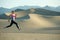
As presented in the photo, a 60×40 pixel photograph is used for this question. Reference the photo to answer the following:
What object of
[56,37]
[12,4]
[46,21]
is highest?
[12,4]

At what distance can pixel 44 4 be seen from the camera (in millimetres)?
3855

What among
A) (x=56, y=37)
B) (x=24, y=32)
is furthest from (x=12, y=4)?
(x=56, y=37)

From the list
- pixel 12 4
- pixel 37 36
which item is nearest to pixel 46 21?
pixel 37 36

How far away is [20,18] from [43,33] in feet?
1.62

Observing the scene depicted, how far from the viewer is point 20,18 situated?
12.7 feet

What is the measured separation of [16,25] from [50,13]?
2.12ft

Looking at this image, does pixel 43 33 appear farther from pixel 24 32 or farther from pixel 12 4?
pixel 12 4

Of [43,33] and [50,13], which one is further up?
[50,13]

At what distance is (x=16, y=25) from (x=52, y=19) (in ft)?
2.15

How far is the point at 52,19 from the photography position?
3.83 metres

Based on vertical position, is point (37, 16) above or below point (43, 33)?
above

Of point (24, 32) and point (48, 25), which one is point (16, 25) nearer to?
point (24, 32)

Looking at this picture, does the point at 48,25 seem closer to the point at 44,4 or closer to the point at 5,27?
the point at 44,4

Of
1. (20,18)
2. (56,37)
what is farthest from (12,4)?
(56,37)
